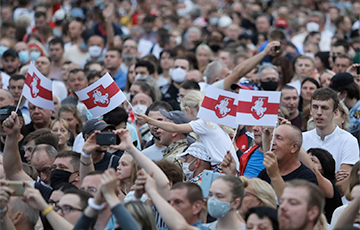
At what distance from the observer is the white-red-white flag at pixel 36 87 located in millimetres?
8422

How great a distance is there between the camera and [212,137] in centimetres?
796

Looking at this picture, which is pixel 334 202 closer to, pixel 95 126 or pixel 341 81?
pixel 95 126

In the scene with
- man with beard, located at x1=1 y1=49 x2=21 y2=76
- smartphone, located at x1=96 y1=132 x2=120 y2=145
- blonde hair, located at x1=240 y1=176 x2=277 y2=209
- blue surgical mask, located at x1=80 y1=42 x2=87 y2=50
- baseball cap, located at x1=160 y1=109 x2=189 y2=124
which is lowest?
blue surgical mask, located at x1=80 y1=42 x2=87 y2=50

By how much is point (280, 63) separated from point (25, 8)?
1181 centimetres

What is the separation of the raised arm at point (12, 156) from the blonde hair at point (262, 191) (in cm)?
255

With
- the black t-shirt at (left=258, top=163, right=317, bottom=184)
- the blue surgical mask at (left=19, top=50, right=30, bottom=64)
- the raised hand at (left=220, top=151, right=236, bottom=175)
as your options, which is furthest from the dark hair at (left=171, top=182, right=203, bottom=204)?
the blue surgical mask at (left=19, top=50, right=30, bottom=64)

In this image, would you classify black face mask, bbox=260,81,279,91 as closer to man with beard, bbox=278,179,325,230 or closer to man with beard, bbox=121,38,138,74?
man with beard, bbox=121,38,138,74

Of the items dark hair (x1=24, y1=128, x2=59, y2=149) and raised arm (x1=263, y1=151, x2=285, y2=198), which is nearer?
raised arm (x1=263, y1=151, x2=285, y2=198)

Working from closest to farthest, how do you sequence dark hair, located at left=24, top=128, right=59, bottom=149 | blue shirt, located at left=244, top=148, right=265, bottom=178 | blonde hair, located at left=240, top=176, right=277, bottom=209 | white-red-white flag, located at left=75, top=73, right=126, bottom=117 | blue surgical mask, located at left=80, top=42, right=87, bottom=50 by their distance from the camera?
blonde hair, located at left=240, top=176, right=277, bottom=209 < blue shirt, located at left=244, top=148, right=265, bottom=178 < white-red-white flag, located at left=75, top=73, right=126, bottom=117 < dark hair, located at left=24, top=128, right=59, bottom=149 < blue surgical mask, located at left=80, top=42, right=87, bottom=50

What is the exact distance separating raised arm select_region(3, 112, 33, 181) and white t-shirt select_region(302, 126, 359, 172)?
357 cm

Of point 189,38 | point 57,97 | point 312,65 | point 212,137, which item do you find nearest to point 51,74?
point 57,97

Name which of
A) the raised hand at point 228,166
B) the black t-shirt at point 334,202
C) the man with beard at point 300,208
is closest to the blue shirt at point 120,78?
the raised hand at point 228,166

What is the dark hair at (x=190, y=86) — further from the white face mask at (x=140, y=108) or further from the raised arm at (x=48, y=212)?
the raised arm at (x=48, y=212)

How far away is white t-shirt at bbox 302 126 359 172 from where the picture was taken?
7816 millimetres
